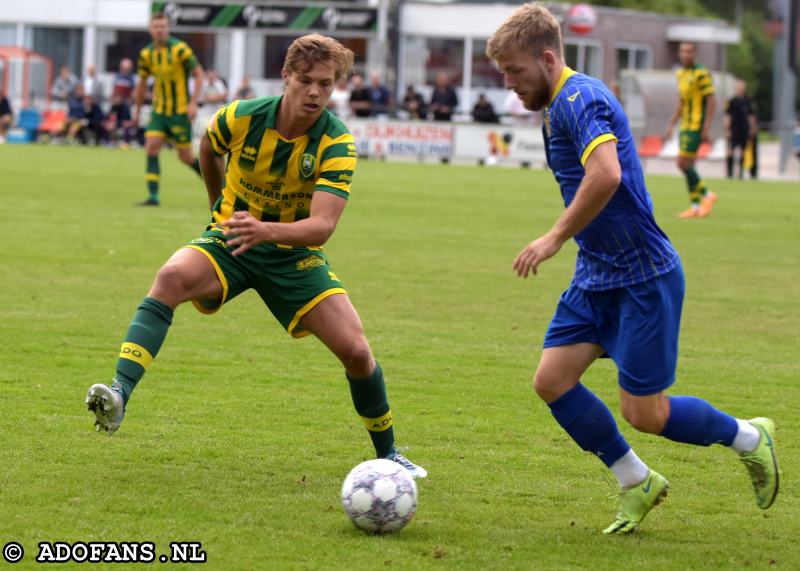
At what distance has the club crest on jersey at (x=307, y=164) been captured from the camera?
18.6ft

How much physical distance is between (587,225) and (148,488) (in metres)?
2.10

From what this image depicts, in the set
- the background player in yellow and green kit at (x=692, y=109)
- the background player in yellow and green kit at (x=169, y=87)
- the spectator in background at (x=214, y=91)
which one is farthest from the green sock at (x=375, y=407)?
the spectator in background at (x=214, y=91)

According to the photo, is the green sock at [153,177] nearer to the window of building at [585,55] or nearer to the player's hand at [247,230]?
the player's hand at [247,230]

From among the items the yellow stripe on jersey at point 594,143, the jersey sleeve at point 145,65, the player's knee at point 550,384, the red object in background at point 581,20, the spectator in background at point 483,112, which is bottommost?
the player's knee at point 550,384

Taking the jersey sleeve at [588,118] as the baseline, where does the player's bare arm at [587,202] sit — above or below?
below

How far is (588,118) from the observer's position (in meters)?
4.82

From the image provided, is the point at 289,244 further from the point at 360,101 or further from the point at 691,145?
the point at 360,101

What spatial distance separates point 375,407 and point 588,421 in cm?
105

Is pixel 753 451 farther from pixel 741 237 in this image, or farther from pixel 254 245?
pixel 741 237

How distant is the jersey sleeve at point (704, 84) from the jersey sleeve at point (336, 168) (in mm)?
13832

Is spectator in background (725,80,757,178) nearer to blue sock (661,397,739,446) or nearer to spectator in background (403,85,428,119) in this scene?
spectator in background (403,85,428,119)

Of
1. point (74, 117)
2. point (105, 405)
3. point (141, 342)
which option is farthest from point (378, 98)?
point (105, 405)

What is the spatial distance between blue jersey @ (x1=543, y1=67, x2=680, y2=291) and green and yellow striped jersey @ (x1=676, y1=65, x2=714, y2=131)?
14061mm

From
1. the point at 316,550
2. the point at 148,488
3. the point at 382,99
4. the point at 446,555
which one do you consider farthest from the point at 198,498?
the point at 382,99
